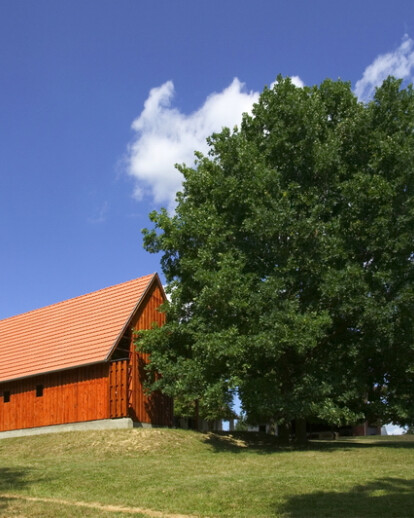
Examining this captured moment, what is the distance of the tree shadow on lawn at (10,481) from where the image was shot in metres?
11.9

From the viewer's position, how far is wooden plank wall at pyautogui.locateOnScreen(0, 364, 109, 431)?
26000 millimetres

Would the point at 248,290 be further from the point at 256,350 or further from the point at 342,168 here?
the point at 342,168

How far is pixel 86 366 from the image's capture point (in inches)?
1052

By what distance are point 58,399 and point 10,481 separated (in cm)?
1292

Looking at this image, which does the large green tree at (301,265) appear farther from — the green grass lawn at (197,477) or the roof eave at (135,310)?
the green grass lawn at (197,477)

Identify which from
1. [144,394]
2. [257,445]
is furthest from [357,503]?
[144,394]

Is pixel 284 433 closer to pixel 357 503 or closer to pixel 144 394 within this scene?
pixel 144 394

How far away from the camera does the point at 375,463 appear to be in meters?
17.7

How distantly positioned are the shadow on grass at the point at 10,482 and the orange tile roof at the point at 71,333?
9.12 metres

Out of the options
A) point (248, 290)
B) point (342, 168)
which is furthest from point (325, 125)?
point (248, 290)

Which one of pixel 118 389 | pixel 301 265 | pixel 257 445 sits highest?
pixel 301 265

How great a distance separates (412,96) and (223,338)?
1378 cm

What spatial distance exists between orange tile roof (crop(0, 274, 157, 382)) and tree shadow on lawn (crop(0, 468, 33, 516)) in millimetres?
9071

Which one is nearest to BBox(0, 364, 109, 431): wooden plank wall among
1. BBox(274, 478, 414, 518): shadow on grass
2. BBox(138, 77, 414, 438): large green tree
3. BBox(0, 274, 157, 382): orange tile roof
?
BBox(0, 274, 157, 382): orange tile roof
